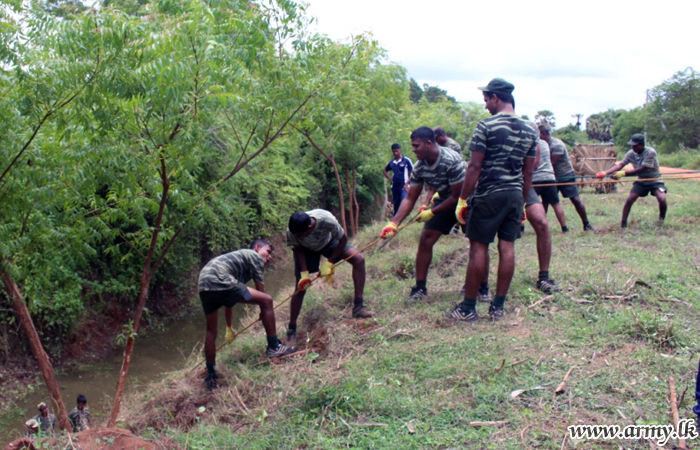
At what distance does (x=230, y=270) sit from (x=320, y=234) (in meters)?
0.97

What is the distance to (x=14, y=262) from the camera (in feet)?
16.0

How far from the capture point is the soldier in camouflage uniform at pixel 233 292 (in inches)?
217

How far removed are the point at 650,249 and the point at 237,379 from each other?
5.49m

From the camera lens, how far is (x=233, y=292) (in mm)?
5523

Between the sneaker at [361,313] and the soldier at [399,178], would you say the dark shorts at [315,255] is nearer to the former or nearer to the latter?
the sneaker at [361,313]

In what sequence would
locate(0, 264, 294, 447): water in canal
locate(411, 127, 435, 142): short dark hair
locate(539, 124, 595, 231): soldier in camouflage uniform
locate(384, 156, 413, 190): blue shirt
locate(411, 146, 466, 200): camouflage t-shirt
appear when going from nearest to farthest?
locate(411, 127, 435, 142): short dark hair → locate(411, 146, 466, 200): camouflage t-shirt → locate(0, 264, 294, 447): water in canal → locate(539, 124, 595, 231): soldier in camouflage uniform → locate(384, 156, 413, 190): blue shirt

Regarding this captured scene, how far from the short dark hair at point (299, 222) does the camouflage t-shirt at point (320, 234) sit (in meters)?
0.21

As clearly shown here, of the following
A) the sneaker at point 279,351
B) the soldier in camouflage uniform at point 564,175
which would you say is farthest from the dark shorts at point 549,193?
the sneaker at point 279,351

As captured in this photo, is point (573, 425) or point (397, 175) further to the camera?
point (397, 175)

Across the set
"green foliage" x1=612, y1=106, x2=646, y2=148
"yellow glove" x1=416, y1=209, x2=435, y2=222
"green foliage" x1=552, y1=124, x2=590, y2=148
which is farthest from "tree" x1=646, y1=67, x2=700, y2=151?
"yellow glove" x1=416, y1=209, x2=435, y2=222

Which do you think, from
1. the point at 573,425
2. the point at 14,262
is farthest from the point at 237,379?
the point at 573,425

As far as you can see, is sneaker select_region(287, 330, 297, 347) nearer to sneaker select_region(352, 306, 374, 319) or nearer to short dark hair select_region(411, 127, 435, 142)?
sneaker select_region(352, 306, 374, 319)

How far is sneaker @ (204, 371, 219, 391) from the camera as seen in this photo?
5676mm

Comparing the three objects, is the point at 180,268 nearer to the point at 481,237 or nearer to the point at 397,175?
the point at 397,175
